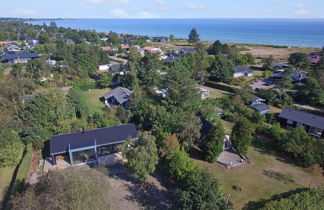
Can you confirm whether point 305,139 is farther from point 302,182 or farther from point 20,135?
point 20,135

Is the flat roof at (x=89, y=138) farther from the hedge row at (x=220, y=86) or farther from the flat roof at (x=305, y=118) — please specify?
the hedge row at (x=220, y=86)

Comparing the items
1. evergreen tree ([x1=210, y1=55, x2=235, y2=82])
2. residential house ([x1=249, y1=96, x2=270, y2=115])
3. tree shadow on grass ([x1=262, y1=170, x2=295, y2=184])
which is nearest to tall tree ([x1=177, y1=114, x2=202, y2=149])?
tree shadow on grass ([x1=262, y1=170, x2=295, y2=184])

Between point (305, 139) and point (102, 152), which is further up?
point (305, 139)

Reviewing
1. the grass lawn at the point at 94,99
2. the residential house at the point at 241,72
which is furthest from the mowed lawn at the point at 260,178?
the residential house at the point at 241,72

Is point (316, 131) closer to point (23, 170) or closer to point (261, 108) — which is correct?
point (261, 108)

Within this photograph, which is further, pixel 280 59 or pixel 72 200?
pixel 280 59

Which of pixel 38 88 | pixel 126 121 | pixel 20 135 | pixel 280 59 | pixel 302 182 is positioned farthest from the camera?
pixel 280 59

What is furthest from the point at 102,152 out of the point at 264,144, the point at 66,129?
the point at 264,144
